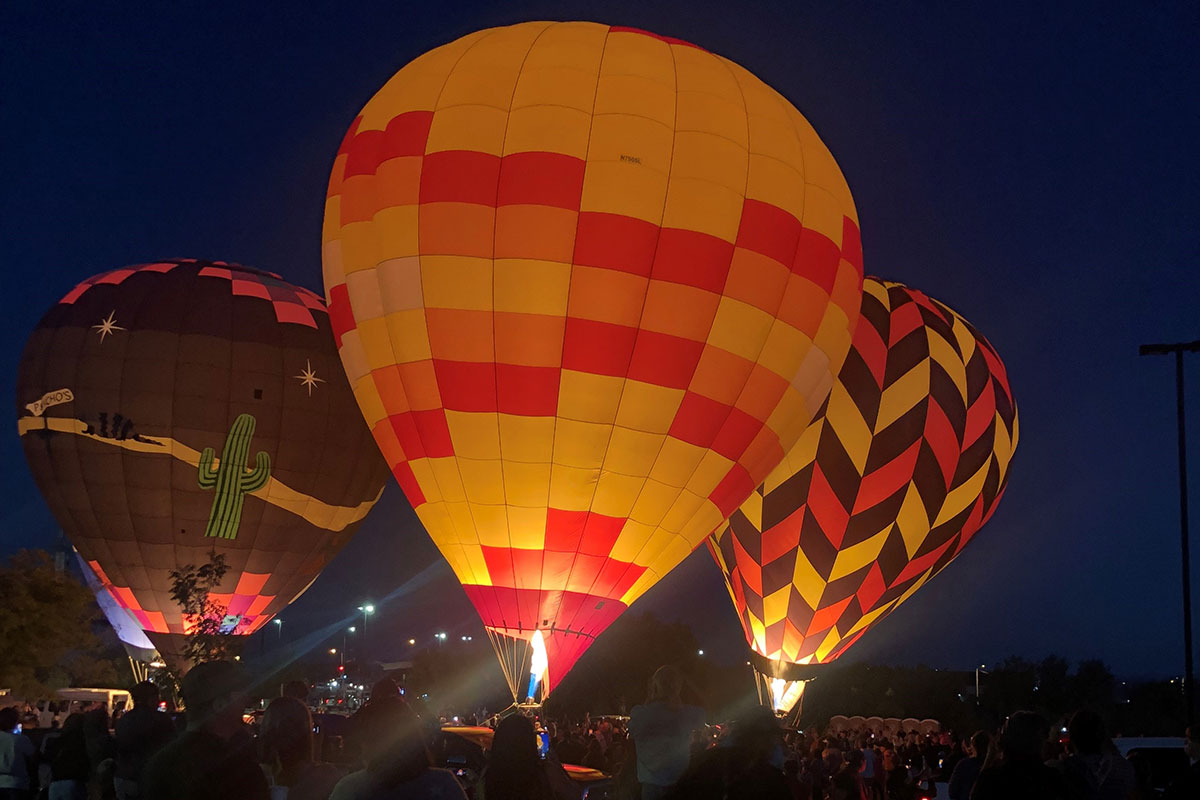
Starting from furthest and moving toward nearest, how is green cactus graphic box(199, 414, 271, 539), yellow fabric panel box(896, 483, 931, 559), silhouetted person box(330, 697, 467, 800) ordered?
green cactus graphic box(199, 414, 271, 539) < yellow fabric panel box(896, 483, 931, 559) < silhouetted person box(330, 697, 467, 800)

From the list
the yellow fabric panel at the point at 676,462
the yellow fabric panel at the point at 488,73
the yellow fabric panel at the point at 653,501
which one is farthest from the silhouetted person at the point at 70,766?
the yellow fabric panel at the point at 488,73

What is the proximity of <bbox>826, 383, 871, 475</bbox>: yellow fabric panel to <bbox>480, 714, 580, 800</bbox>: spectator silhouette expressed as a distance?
37.9 ft

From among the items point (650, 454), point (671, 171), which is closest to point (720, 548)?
point (650, 454)

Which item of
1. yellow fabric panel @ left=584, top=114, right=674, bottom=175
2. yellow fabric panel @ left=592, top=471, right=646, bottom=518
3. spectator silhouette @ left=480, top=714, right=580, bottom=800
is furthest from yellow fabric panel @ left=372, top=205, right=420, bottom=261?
spectator silhouette @ left=480, top=714, right=580, bottom=800

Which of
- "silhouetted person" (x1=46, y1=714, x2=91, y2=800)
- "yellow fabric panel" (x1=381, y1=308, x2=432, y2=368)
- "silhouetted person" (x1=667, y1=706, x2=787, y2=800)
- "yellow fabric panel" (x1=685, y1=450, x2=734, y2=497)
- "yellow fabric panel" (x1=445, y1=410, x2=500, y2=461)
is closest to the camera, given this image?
"silhouetted person" (x1=667, y1=706, x2=787, y2=800)

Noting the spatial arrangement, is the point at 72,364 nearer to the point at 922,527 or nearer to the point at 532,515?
the point at 532,515

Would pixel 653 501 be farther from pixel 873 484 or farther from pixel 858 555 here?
pixel 858 555

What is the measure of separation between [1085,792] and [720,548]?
43.4 ft

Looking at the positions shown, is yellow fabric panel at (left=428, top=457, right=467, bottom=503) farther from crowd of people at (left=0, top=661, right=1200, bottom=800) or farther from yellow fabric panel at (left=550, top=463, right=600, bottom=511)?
crowd of people at (left=0, top=661, right=1200, bottom=800)

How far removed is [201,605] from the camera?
53.0 ft

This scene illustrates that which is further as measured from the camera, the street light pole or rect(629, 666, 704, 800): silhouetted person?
the street light pole

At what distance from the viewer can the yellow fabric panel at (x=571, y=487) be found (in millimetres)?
10242

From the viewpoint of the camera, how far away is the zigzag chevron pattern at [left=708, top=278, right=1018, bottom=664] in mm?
14484

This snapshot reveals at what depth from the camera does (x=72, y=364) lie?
51.4ft
